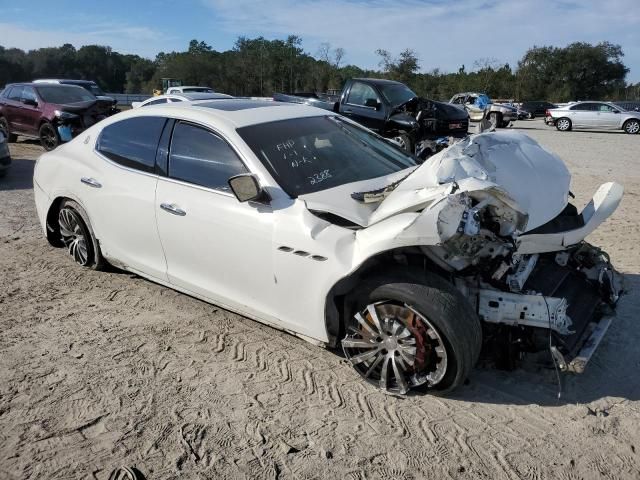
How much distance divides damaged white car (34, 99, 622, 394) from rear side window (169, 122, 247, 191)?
12mm

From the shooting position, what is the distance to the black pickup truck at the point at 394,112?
12.5m

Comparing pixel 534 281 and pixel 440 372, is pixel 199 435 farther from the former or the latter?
pixel 534 281

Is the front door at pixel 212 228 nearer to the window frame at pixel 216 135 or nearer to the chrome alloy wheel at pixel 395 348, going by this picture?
the window frame at pixel 216 135

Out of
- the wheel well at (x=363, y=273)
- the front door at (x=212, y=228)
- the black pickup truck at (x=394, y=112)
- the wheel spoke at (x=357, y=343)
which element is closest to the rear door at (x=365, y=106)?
the black pickup truck at (x=394, y=112)

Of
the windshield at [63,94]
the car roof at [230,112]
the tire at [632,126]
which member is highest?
the car roof at [230,112]

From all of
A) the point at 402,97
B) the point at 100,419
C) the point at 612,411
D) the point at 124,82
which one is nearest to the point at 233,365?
the point at 100,419

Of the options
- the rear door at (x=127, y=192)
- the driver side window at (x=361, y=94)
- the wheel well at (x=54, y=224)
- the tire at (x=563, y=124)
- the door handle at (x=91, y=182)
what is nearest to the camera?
the rear door at (x=127, y=192)

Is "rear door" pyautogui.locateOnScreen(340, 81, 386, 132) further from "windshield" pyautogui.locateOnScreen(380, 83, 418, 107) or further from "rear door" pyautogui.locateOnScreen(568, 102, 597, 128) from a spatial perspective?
"rear door" pyautogui.locateOnScreen(568, 102, 597, 128)

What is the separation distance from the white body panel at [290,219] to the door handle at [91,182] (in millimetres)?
35

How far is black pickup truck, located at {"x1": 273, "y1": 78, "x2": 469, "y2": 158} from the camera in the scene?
12484 millimetres

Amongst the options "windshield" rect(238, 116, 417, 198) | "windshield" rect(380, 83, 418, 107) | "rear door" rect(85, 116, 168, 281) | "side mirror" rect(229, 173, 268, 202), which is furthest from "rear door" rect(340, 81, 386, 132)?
"side mirror" rect(229, 173, 268, 202)

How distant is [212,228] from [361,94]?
32.9ft

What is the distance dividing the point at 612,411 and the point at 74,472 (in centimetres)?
296

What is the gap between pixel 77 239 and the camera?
5.25 metres
